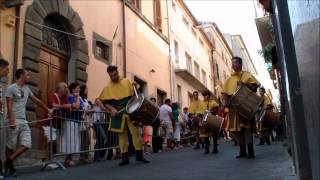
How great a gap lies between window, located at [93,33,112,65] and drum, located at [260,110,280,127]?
5.67 meters

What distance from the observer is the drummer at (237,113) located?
888cm

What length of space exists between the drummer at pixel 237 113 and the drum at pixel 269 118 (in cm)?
510

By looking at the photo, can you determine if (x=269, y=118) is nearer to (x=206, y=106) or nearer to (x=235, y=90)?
(x=206, y=106)

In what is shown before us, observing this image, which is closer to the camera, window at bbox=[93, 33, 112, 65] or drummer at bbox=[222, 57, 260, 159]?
drummer at bbox=[222, 57, 260, 159]

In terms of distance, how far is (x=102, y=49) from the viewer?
17.3 metres

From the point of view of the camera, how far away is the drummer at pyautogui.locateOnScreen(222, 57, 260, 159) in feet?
29.1

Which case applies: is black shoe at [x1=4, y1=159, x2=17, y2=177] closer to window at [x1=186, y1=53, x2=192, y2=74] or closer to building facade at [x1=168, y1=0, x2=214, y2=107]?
building facade at [x1=168, y1=0, x2=214, y2=107]

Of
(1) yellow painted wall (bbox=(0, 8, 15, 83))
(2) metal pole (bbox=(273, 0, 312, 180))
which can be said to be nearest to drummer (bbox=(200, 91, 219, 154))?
(1) yellow painted wall (bbox=(0, 8, 15, 83))

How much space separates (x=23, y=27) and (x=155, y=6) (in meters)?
13.9

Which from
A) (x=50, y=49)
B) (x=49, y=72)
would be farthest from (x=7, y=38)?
(x=49, y=72)

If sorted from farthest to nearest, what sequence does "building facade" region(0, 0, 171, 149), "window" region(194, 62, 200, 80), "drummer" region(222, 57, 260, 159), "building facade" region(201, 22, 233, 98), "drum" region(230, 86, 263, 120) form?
"building facade" region(201, 22, 233, 98) < "window" region(194, 62, 200, 80) < "building facade" region(0, 0, 171, 149) < "drummer" region(222, 57, 260, 159) < "drum" region(230, 86, 263, 120)

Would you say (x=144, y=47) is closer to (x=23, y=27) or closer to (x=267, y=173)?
(x=23, y=27)

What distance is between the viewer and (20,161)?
10.4 metres

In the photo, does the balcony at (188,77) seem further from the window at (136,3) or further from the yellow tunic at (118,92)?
the yellow tunic at (118,92)
